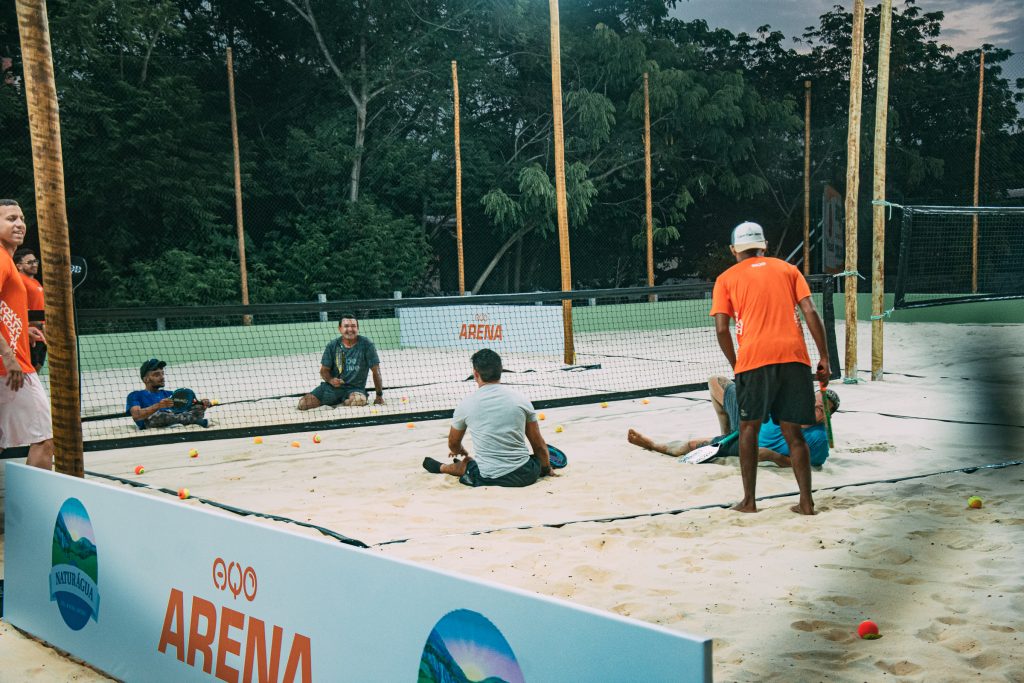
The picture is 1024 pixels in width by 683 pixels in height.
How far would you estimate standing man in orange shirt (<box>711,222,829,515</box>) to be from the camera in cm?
534

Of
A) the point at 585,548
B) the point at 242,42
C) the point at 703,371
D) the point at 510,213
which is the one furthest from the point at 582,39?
the point at 585,548

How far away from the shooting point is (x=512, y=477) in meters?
6.27

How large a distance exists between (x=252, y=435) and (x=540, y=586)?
17.2 feet

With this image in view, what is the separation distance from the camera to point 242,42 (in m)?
25.8

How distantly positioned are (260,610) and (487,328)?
14982 mm

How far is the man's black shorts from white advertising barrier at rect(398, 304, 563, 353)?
1124cm

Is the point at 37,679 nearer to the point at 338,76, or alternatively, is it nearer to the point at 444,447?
the point at 444,447

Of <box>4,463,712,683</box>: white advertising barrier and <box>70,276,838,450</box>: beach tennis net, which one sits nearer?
<box>4,463,712,683</box>: white advertising barrier

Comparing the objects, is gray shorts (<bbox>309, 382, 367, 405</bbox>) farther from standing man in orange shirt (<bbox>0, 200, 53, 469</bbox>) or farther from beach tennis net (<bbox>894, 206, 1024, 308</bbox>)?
beach tennis net (<bbox>894, 206, 1024, 308</bbox>)

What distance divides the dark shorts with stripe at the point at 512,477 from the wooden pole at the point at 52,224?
8.55ft

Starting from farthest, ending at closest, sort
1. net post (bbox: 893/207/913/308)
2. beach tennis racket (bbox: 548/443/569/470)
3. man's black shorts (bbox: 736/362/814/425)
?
net post (bbox: 893/207/913/308) → beach tennis racket (bbox: 548/443/569/470) → man's black shorts (bbox: 736/362/814/425)

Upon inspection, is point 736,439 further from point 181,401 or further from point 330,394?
point 181,401

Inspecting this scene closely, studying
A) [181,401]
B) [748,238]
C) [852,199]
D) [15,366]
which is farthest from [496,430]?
[852,199]

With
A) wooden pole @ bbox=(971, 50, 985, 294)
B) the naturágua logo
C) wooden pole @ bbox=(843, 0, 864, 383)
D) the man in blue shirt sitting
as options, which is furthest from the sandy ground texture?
wooden pole @ bbox=(971, 50, 985, 294)
